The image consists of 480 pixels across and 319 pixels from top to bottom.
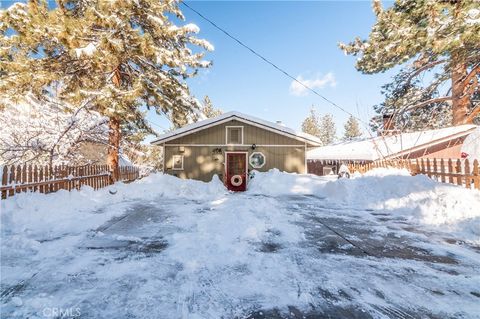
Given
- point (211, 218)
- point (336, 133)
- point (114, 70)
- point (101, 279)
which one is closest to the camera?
point (101, 279)

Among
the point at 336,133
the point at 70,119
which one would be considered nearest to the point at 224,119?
the point at 70,119

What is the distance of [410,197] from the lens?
21.8 feet

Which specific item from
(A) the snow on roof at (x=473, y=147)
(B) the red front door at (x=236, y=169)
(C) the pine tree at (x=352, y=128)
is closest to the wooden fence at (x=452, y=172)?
(A) the snow on roof at (x=473, y=147)

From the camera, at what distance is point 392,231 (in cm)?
474

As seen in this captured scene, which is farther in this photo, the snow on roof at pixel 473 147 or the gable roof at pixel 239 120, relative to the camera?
the snow on roof at pixel 473 147

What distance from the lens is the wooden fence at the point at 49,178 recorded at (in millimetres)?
6599

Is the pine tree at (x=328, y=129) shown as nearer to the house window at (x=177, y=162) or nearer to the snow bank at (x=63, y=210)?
the house window at (x=177, y=162)

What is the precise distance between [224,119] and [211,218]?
951 centimetres

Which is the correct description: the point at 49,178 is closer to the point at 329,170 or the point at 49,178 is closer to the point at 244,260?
the point at 244,260

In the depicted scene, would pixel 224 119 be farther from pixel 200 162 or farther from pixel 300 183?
pixel 300 183

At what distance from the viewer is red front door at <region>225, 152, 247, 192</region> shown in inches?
552

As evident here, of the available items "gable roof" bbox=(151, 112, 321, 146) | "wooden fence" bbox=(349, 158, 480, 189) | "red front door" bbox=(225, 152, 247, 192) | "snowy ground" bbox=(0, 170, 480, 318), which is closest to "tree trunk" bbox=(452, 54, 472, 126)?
"wooden fence" bbox=(349, 158, 480, 189)

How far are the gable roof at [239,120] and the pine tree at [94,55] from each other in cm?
151

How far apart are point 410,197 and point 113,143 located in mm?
13018
